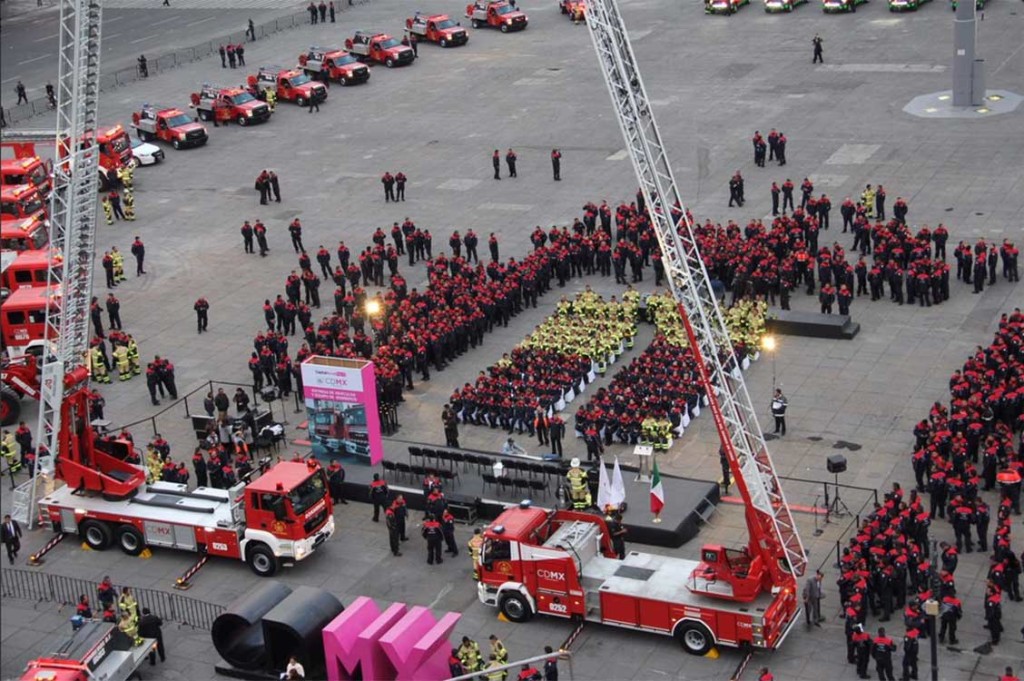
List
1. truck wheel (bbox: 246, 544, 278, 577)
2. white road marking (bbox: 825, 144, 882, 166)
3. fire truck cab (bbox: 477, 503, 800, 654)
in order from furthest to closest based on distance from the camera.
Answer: white road marking (bbox: 825, 144, 882, 166), truck wheel (bbox: 246, 544, 278, 577), fire truck cab (bbox: 477, 503, 800, 654)

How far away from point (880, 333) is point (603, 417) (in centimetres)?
1147

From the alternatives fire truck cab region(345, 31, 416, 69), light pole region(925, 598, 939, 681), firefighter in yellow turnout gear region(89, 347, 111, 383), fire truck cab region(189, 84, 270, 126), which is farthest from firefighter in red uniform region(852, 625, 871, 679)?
fire truck cab region(345, 31, 416, 69)

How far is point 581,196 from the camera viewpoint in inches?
2549

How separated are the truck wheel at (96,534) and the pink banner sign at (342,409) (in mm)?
6373

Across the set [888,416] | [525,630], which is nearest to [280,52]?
[888,416]

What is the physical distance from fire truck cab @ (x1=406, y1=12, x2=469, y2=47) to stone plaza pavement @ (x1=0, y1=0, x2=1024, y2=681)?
3.53 ft

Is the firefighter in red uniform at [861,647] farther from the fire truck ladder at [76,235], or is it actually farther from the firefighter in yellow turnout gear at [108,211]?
the firefighter in yellow turnout gear at [108,211]

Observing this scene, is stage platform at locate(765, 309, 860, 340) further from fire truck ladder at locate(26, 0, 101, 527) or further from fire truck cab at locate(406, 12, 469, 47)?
fire truck cab at locate(406, 12, 469, 47)

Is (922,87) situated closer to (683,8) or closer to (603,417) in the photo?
(683,8)

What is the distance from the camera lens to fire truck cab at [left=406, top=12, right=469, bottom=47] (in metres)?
94.5

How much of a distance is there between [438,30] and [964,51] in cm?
3627

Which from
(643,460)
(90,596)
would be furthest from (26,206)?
(643,460)

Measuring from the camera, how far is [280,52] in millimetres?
95688

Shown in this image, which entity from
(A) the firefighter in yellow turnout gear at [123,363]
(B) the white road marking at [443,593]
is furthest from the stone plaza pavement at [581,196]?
(A) the firefighter in yellow turnout gear at [123,363]
